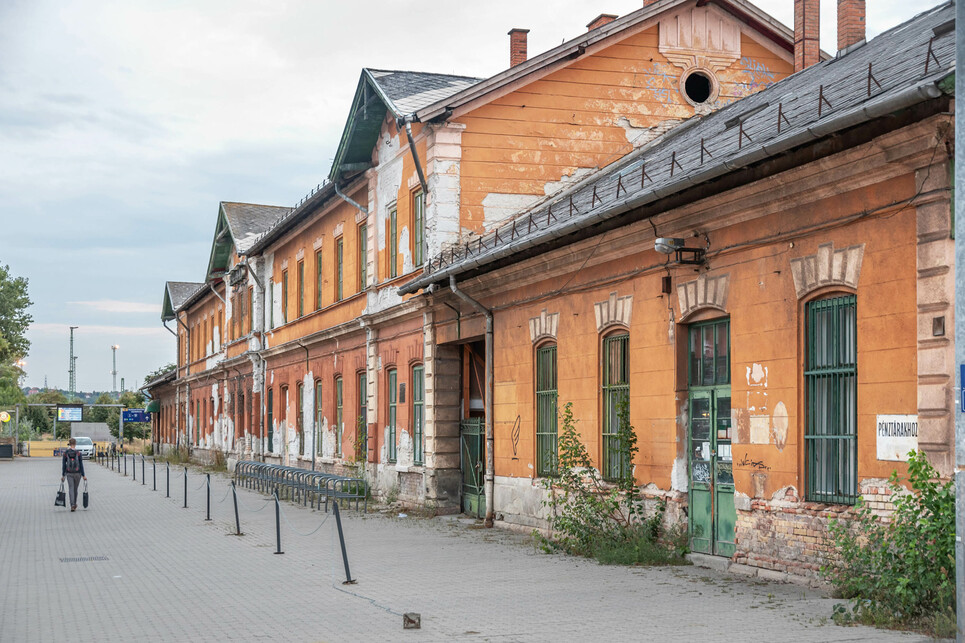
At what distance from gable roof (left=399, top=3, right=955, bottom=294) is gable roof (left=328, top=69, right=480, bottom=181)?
3048mm

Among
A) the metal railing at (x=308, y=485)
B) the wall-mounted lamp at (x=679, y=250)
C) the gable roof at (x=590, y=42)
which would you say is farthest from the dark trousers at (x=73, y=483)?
the wall-mounted lamp at (x=679, y=250)

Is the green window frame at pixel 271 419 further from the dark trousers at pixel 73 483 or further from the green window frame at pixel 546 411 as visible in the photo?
the green window frame at pixel 546 411

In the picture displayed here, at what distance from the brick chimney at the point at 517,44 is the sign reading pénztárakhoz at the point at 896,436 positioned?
15.2m

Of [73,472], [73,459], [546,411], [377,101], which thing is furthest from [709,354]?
[73,459]

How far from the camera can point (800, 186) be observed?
1088 cm

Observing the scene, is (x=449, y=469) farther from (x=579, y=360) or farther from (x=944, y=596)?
(x=944, y=596)

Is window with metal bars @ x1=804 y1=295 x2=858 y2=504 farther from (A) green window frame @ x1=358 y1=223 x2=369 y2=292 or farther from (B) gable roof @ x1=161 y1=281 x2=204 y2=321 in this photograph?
(B) gable roof @ x1=161 y1=281 x2=204 y2=321

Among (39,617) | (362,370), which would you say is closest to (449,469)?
(362,370)

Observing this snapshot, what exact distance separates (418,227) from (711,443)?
10381mm

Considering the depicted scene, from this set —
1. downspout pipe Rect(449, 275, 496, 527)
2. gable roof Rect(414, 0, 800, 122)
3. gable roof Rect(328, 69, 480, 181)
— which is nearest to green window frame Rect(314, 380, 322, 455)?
gable roof Rect(328, 69, 480, 181)

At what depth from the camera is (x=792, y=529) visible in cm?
1091

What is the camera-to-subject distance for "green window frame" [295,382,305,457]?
31.9 m

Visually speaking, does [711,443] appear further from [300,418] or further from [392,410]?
[300,418]

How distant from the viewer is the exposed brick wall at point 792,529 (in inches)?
389
